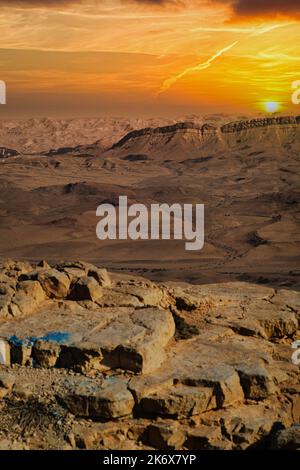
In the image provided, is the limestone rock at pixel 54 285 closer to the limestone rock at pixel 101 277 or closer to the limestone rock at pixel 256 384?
the limestone rock at pixel 101 277

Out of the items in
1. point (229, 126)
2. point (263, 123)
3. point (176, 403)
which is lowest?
point (176, 403)

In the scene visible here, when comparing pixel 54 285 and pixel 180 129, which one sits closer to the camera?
pixel 54 285

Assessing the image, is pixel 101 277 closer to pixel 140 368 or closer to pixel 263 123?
pixel 140 368

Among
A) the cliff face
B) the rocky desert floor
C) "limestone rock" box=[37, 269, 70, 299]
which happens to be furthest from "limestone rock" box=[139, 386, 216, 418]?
the cliff face

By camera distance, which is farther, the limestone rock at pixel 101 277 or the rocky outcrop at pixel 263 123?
the rocky outcrop at pixel 263 123

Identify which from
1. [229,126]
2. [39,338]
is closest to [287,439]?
[39,338]

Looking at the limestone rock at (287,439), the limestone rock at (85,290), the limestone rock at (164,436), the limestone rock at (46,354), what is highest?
the limestone rock at (85,290)

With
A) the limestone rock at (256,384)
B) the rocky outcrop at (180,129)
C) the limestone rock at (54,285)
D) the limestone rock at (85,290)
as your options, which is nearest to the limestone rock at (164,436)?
the limestone rock at (256,384)
